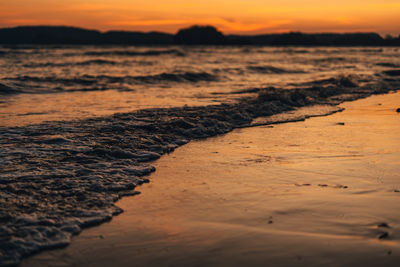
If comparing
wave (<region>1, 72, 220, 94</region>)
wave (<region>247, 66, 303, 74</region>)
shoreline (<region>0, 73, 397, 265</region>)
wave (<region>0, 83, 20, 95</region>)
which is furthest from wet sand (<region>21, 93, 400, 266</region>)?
wave (<region>247, 66, 303, 74</region>)

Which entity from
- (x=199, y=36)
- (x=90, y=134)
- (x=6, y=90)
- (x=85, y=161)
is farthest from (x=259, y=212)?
(x=199, y=36)

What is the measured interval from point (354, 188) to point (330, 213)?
0.80 meters

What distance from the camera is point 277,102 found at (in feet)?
35.9

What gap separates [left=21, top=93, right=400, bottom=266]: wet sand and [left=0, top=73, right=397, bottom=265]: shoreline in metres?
0.22

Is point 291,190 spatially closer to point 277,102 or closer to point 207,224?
point 207,224

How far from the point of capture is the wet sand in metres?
2.89

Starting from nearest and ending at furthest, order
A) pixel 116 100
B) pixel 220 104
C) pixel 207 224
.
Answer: pixel 207 224 < pixel 220 104 < pixel 116 100

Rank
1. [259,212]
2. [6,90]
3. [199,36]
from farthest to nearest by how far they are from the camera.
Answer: [199,36], [6,90], [259,212]

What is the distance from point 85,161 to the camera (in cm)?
536

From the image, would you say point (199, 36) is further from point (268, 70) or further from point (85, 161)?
point (85, 161)

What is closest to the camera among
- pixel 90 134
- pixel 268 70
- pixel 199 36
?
pixel 90 134

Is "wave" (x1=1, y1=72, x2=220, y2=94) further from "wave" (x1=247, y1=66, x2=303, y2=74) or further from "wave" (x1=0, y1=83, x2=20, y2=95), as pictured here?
"wave" (x1=247, y1=66, x2=303, y2=74)

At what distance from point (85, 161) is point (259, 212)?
2655 millimetres

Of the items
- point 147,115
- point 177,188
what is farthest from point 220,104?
point 177,188
